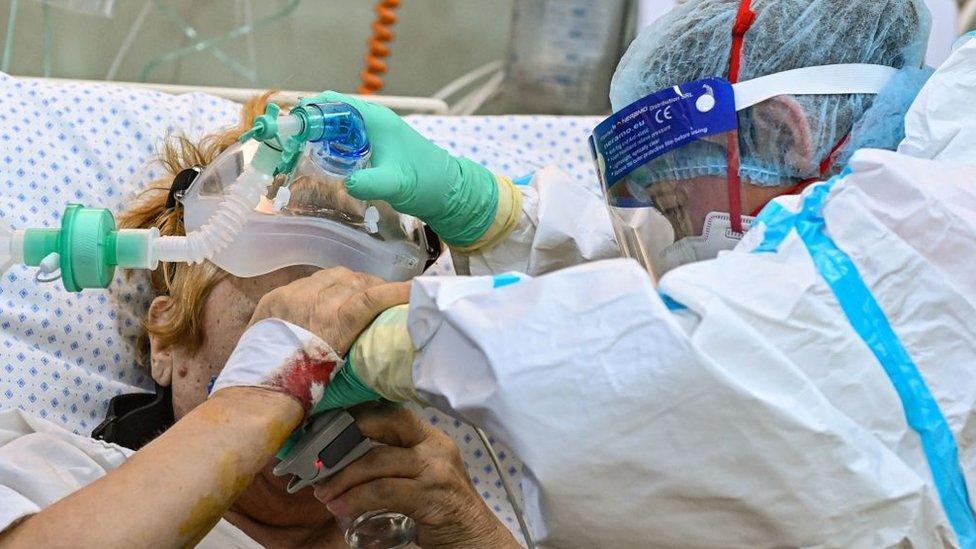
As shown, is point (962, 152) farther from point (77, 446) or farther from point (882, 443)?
point (77, 446)

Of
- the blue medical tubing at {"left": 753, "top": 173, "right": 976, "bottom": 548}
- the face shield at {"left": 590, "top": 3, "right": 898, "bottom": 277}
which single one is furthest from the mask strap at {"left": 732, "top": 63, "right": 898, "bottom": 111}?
the blue medical tubing at {"left": 753, "top": 173, "right": 976, "bottom": 548}

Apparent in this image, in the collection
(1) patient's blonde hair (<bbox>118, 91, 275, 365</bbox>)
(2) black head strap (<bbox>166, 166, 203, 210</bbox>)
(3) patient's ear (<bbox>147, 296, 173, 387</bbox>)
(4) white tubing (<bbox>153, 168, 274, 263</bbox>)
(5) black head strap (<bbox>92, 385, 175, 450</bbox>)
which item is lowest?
(5) black head strap (<bbox>92, 385, 175, 450</bbox>)

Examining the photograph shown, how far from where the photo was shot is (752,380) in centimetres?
109

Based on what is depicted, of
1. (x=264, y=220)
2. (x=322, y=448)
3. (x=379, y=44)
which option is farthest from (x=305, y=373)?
(x=379, y=44)

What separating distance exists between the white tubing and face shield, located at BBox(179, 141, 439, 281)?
0.24ft

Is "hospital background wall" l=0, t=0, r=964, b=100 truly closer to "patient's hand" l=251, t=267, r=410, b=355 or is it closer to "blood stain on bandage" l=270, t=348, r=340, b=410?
"patient's hand" l=251, t=267, r=410, b=355

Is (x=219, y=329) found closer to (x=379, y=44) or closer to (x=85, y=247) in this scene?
(x=85, y=247)

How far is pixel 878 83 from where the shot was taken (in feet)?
5.08

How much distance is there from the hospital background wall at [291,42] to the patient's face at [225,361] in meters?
1.35

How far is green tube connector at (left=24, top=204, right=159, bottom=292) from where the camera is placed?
1287mm

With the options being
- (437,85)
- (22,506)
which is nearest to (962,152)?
(22,506)

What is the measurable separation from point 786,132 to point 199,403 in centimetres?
105

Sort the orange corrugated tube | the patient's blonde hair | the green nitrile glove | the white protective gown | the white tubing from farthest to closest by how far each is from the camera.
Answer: the orange corrugated tube
the patient's blonde hair
the green nitrile glove
the white tubing
the white protective gown

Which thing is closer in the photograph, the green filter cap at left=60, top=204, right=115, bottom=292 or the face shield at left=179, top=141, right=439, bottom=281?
the green filter cap at left=60, top=204, right=115, bottom=292
